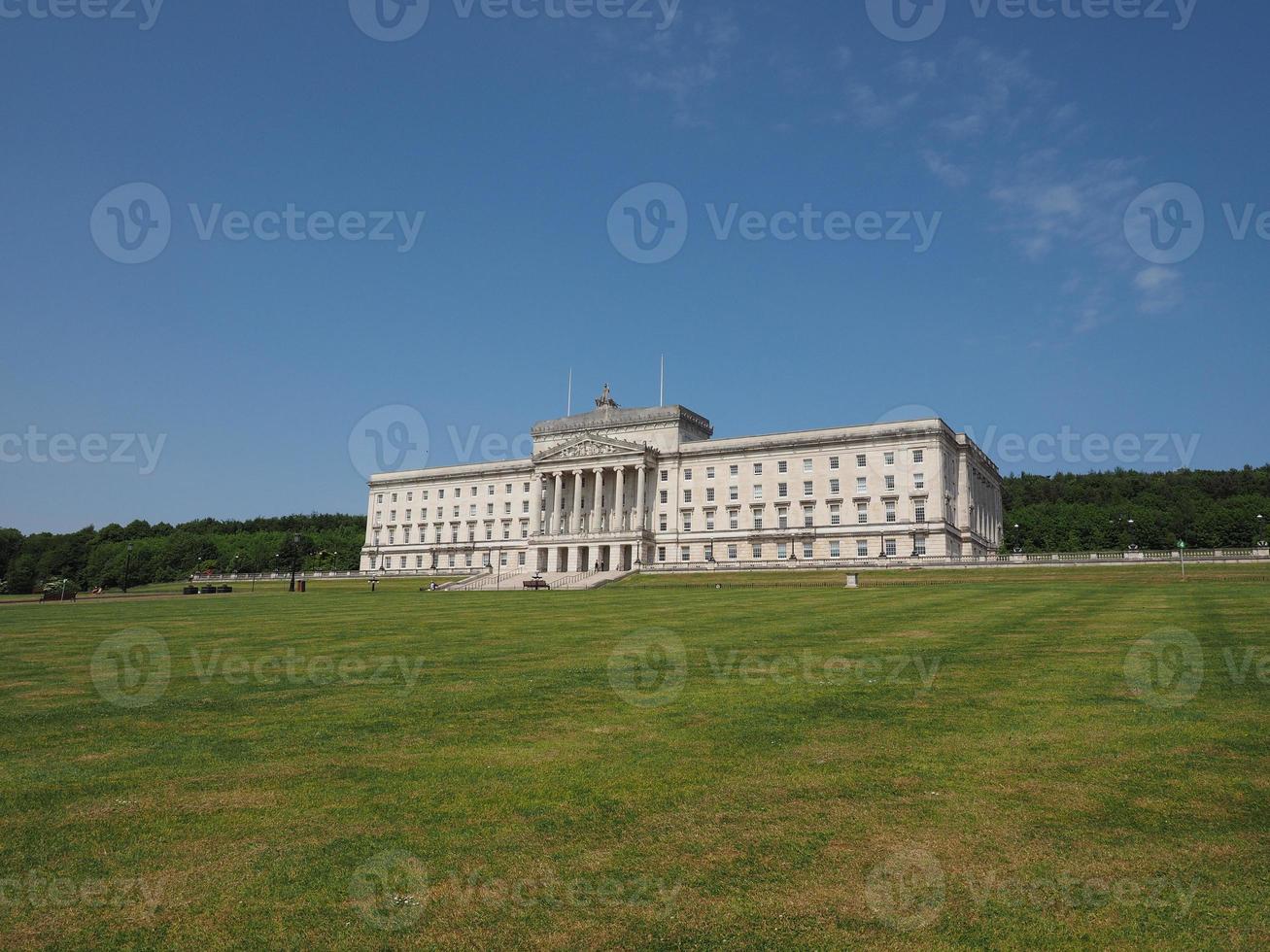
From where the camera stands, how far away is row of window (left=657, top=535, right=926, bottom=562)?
9425 centimetres

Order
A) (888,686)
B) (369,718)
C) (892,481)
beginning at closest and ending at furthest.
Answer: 1. (369,718)
2. (888,686)
3. (892,481)

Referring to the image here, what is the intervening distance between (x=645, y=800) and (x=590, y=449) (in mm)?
103832

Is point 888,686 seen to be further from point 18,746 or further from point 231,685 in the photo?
point 18,746

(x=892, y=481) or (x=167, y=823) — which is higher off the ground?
(x=892, y=481)

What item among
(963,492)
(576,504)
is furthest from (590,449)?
(963,492)

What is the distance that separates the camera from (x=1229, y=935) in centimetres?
629

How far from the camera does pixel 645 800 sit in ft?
30.3

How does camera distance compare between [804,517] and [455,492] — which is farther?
[455,492]

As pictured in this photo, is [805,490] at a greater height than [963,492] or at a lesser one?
lesser

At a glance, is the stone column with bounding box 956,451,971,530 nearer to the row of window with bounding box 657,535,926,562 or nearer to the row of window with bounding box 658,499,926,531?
the row of window with bounding box 658,499,926,531

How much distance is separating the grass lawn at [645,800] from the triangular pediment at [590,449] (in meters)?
91.0

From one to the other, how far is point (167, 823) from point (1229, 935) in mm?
9862

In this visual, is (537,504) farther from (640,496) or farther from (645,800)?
(645,800)

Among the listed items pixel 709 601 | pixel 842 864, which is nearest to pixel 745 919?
pixel 842 864
